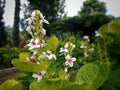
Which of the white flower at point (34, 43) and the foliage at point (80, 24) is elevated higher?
the foliage at point (80, 24)

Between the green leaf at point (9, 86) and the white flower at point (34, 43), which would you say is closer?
the green leaf at point (9, 86)

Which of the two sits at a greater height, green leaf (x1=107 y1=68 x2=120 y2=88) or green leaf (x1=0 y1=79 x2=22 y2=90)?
green leaf (x1=0 y1=79 x2=22 y2=90)

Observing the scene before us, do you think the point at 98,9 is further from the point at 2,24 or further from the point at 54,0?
the point at 2,24

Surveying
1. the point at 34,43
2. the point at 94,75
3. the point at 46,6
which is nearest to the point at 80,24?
the point at 46,6

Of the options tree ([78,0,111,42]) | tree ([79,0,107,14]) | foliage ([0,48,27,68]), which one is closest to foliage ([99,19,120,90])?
foliage ([0,48,27,68])

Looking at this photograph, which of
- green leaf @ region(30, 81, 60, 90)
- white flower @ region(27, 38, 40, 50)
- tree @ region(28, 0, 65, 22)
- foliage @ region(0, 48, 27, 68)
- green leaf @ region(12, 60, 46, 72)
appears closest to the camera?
green leaf @ region(30, 81, 60, 90)

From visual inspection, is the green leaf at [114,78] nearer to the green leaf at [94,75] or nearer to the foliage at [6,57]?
the green leaf at [94,75]

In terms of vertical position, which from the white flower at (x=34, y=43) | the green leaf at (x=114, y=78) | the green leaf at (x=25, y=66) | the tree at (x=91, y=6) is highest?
the tree at (x=91, y=6)

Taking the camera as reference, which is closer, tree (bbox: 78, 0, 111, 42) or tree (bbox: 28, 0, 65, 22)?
tree (bbox: 28, 0, 65, 22)

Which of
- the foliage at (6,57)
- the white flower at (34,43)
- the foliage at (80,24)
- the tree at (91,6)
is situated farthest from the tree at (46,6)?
the white flower at (34,43)

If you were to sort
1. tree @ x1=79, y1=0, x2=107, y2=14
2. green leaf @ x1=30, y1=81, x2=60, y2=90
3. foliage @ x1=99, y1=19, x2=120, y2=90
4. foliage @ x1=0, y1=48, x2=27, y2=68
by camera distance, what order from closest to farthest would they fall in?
green leaf @ x1=30, y1=81, x2=60, y2=90
foliage @ x1=99, y1=19, x2=120, y2=90
foliage @ x1=0, y1=48, x2=27, y2=68
tree @ x1=79, y1=0, x2=107, y2=14

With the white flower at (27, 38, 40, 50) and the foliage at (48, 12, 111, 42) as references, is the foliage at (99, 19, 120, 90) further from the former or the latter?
the foliage at (48, 12, 111, 42)
